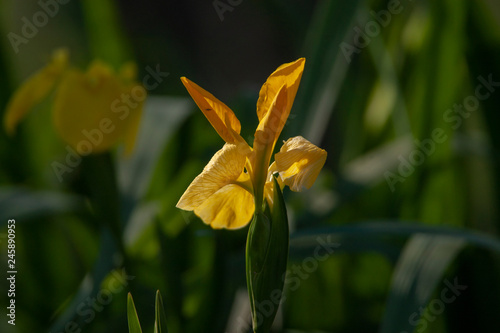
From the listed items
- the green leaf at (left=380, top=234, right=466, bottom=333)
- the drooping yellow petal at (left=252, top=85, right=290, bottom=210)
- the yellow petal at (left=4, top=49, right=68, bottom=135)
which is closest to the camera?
the drooping yellow petal at (left=252, top=85, right=290, bottom=210)

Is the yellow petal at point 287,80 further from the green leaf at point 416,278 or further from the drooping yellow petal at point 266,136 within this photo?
the green leaf at point 416,278

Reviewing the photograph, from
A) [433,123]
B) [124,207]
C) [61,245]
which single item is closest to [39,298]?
[61,245]

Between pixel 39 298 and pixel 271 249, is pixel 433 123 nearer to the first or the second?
pixel 271 249

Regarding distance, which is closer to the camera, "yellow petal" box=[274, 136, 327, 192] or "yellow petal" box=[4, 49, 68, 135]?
"yellow petal" box=[274, 136, 327, 192]

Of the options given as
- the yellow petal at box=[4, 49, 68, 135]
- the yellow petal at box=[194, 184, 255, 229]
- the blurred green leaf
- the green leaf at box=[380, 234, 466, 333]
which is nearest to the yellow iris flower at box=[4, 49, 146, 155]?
the yellow petal at box=[4, 49, 68, 135]

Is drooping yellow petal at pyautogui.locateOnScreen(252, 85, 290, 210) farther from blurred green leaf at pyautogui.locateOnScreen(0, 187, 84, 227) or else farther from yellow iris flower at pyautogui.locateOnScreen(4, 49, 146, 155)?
blurred green leaf at pyautogui.locateOnScreen(0, 187, 84, 227)

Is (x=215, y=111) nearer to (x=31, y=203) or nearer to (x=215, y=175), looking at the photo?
(x=215, y=175)

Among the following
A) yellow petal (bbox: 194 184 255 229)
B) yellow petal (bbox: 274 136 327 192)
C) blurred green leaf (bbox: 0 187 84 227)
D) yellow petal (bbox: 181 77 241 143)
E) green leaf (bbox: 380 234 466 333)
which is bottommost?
green leaf (bbox: 380 234 466 333)
